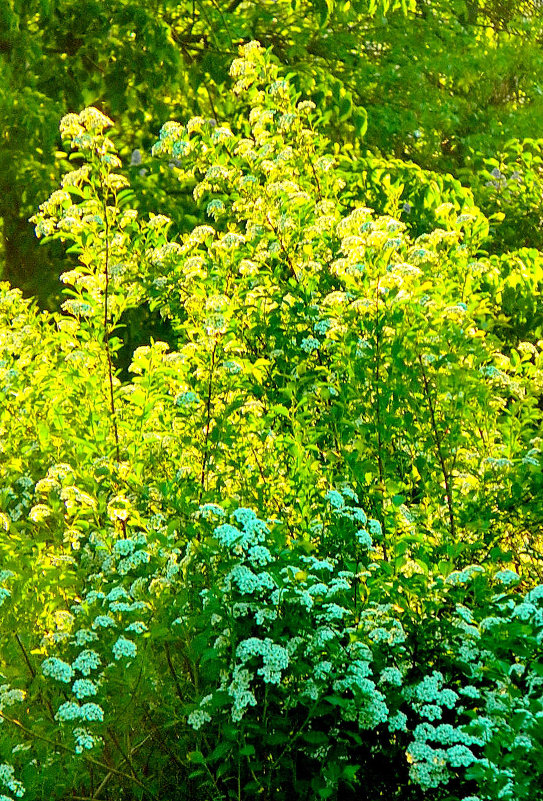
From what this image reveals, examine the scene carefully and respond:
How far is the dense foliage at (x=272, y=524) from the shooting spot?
2.85 meters

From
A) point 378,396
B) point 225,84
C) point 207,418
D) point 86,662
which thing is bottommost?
point 225,84

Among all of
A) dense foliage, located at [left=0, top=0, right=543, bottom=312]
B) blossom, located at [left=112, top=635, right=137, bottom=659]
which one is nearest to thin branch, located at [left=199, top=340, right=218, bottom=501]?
blossom, located at [left=112, top=635, right=137, bottom=659]

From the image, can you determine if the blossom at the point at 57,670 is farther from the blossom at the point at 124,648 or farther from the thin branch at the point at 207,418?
the thin branch at the point at 207,418

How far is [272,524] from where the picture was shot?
3348 mm

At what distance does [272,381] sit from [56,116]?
13.8 feet

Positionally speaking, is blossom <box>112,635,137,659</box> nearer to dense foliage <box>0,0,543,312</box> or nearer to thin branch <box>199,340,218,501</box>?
thin branch <box>199,340,218,501</box>

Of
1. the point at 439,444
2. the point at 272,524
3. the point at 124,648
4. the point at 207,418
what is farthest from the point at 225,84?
the point at 124,648

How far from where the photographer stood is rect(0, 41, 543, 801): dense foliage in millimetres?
2848

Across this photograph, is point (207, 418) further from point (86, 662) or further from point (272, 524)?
point (86, 662)

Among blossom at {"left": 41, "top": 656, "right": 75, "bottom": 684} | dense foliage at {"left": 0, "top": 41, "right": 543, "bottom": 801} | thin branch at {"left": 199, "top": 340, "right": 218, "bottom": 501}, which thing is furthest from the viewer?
thin branch at {"left": 199, "top": 340, "right": 218, "bottom": 501}

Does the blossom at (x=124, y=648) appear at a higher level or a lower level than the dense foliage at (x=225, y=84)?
higher

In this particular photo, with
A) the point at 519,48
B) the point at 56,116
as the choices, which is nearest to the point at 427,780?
the point at 56,116

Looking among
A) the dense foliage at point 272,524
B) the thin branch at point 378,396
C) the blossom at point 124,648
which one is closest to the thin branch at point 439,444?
the dense foliage at point 272,524

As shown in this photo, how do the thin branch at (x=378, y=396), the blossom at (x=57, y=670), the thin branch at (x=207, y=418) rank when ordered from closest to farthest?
the blossom at (x=57, y=670)
the thin branch at (x=378, y=396)
the thin branch at (x=207, y=418)
